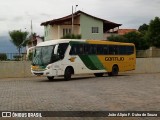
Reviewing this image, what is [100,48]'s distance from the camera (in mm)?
33719

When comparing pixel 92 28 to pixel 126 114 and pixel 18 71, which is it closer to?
pixel 18 71

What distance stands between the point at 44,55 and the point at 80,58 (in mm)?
3253

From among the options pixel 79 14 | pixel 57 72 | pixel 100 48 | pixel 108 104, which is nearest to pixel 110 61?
pixel 100 48

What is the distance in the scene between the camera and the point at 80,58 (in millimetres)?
31266

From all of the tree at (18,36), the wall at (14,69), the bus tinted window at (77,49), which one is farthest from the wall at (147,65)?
the tree at (18,36)

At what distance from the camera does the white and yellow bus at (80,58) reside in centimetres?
2896

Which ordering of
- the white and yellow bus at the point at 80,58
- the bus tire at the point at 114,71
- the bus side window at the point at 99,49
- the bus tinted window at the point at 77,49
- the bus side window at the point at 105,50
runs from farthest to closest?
1. the bus tire at the point at 114,71
2. the bus side window at the point at 105,50
3. the bus side window at the point at 99,49
4. the bus tinted window at the point at 77,49
5. the white and yellow bus at the point at 80,58

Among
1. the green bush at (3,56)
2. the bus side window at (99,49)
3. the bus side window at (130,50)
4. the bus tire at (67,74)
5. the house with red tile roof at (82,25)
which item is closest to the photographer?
Result: the bus tire at (67,74)

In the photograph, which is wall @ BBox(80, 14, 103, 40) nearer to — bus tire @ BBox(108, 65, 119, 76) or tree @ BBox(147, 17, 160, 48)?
tree @ BBox(147, 17, 160, 48)

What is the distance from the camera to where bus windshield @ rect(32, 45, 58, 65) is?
28797mm

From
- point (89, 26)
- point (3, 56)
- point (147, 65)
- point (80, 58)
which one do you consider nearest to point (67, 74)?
point (80, 58)

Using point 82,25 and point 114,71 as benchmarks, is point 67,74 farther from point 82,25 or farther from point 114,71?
point 82,25

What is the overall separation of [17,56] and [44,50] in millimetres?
9383

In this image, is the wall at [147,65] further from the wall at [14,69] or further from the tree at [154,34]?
the tree at [154,34]
